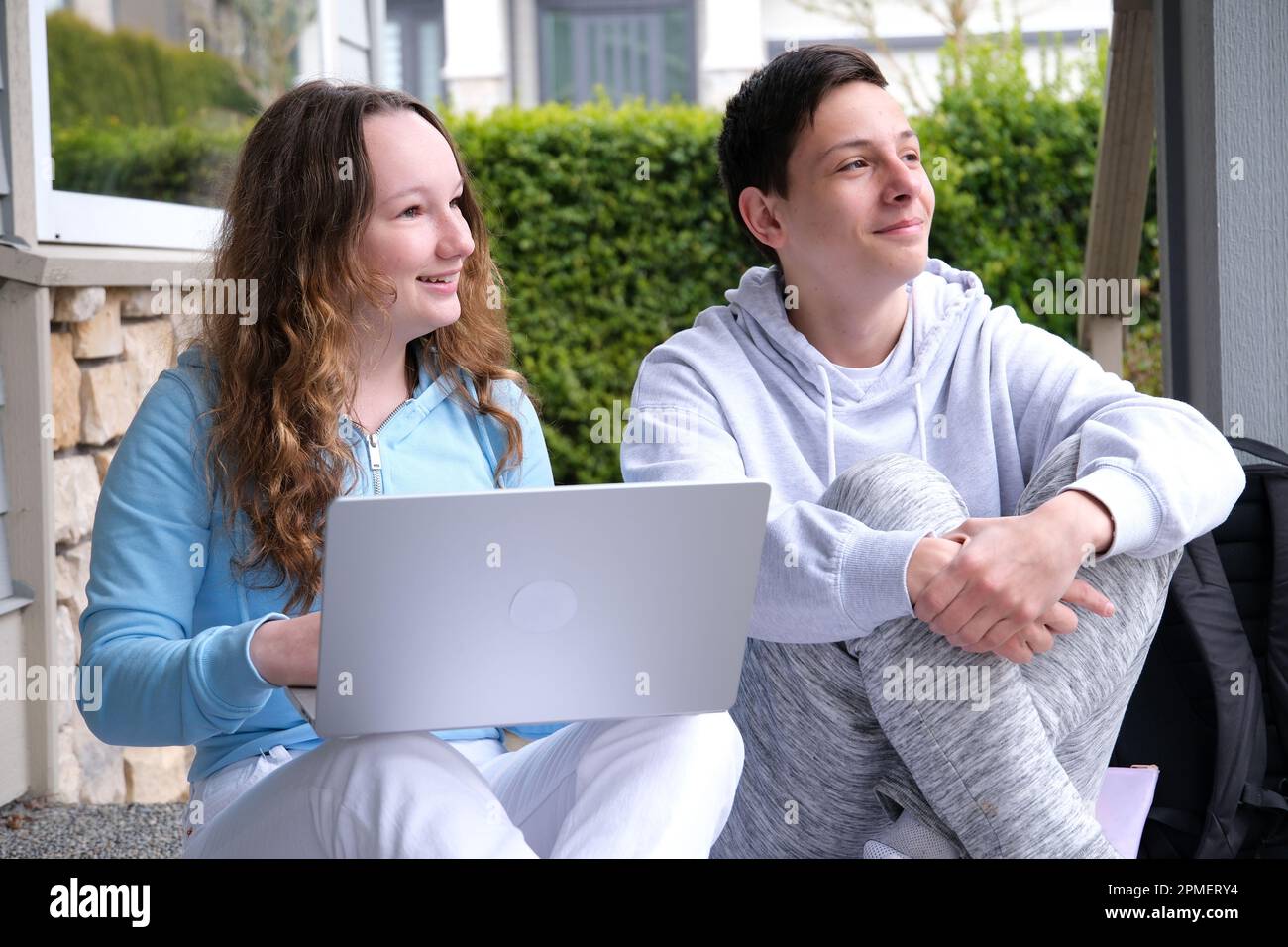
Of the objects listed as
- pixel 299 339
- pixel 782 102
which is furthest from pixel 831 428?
pixel 299 339

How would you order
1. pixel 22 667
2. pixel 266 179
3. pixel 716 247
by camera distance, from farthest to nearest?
pixel 716 247
pixel 22 667
pixel 266 179

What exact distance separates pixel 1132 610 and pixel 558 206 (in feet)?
13.5

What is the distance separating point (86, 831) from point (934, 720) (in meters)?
1.90

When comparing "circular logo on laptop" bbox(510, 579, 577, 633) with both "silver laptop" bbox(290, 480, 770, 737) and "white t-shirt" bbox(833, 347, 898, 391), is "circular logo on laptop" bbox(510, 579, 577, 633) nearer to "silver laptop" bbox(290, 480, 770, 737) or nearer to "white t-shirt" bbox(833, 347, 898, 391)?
"silver laptop" bbox(290, 480, 770, 737)

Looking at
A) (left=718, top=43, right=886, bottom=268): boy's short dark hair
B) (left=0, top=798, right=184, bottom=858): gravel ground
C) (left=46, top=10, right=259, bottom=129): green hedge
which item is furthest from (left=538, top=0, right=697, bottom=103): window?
(left=718, top=43, right=886, bottom=268): boy's short dark hair

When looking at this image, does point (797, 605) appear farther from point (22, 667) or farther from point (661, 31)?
point (661, 31)

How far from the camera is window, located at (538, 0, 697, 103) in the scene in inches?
443

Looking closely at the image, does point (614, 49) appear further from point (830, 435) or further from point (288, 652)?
point (288, 652)

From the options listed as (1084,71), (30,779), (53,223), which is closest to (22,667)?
(30,779)

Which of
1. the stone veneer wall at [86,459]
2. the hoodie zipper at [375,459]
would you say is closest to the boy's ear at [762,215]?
the hoodie zipper at [375,459]

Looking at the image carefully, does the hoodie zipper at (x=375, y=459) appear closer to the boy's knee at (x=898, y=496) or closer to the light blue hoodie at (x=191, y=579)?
the light blue hoodie at (x=191, y=579)

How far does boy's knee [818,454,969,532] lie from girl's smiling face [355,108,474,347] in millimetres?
564
